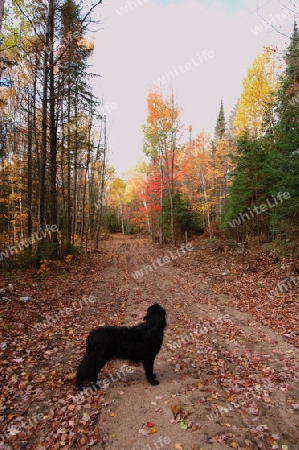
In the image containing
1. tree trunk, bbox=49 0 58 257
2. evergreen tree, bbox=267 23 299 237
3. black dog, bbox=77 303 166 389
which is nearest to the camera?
black dog, bbox=77 303 166 389

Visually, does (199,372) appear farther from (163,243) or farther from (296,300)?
(163,243)

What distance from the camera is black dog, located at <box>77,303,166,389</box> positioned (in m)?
4.22

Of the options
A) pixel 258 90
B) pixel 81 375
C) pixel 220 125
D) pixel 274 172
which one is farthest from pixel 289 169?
pixel 220 125

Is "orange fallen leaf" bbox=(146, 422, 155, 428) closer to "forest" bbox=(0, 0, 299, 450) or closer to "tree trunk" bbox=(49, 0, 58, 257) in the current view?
"forest" bbox=(0, 0, 299, 450)

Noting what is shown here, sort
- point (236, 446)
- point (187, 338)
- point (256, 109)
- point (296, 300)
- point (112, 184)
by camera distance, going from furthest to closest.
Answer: point (112, 184) < point (256, 109) < point (296, 300) < point (187, 338) < point (236, 446)

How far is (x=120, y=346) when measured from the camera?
168 inches

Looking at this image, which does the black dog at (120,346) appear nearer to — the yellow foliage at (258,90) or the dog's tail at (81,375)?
the dog's tail at (81,375)

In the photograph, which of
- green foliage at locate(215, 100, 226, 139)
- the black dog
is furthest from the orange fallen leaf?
green foliage at locate(215, 100, 226, 139)

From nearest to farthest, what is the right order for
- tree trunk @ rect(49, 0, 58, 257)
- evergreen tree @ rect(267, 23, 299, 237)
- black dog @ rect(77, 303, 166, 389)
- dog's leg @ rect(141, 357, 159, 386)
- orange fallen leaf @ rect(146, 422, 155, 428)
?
1. orange fallen leaf @ rect(146, 422, 155, 428)
2. black dog @ rect(77, 303, 166, 389)
3. dog's leg @ rect(141, 357, 159, 386)
4. evergreen tree @ rect(267, 23, 299, 237)
5. tree trunk @ rect(49, 0, 58, 257)

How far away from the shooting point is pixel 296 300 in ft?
26.9

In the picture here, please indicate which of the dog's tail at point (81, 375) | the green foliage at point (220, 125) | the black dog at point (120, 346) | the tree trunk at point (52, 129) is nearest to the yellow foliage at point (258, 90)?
the tree trunk at point (52, 129)

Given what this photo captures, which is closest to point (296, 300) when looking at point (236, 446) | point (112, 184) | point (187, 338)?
point (187, 338)

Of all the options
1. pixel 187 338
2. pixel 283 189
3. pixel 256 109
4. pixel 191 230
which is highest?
pixel 256 109

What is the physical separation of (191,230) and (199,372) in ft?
Result: 67.7
